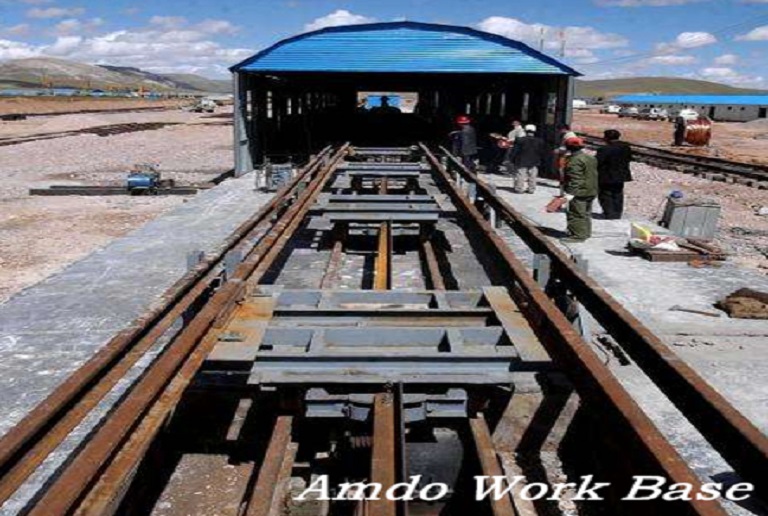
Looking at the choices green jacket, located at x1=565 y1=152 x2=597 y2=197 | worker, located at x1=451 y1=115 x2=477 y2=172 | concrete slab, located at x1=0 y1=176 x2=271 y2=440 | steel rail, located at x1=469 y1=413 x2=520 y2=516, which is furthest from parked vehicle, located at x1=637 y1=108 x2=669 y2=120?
steel rail, located at x1=469 y1=413 x2=520 y2=516

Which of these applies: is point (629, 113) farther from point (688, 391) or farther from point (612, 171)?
point (688, 391)

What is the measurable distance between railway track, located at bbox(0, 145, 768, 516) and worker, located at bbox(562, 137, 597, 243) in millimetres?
4593

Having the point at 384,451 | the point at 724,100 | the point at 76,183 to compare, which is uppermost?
the point at 724,100

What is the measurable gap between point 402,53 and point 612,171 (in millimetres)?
7905

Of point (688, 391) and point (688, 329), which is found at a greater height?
point (688, 391)

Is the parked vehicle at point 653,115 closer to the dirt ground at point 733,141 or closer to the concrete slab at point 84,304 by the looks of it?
the dirt ground at point 733,141

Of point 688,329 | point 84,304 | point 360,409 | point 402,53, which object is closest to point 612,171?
point 688,329

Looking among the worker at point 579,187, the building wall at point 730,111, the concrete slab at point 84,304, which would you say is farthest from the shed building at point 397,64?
the building wall at point 730,111

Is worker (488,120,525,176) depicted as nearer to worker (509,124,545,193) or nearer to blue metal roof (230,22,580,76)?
blue metal roof (230,22,580,76)

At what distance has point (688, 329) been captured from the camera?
264 inches

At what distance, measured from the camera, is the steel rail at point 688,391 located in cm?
280

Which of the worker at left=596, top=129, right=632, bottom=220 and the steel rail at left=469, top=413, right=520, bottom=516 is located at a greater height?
the worker at left=596, top=129, right=632, bottom=220

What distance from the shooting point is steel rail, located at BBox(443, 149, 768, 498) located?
280 cm

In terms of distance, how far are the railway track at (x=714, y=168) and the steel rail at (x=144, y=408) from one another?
19.1 metres
